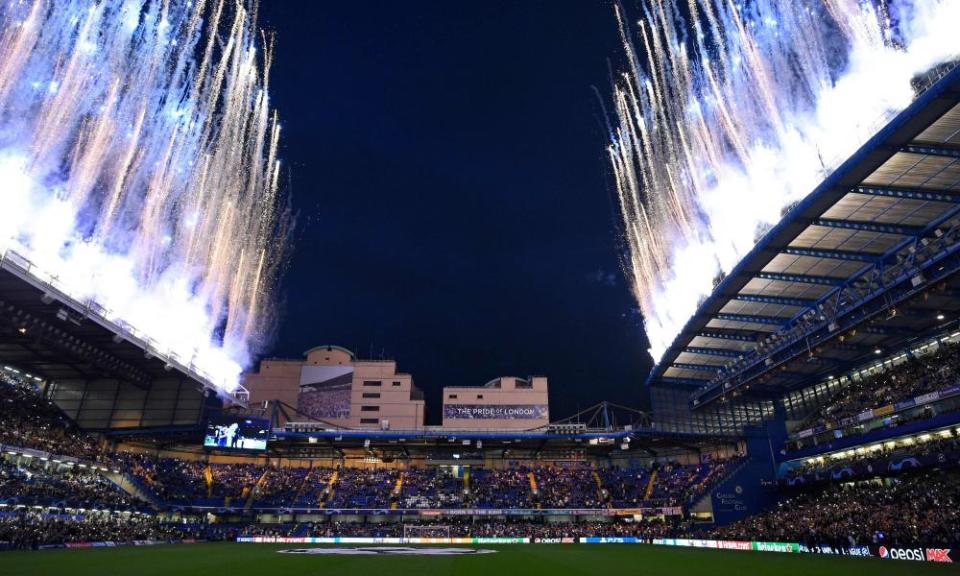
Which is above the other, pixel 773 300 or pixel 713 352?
pixel 773 300

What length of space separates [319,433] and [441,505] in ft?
54.3

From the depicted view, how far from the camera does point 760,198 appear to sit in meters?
38.3

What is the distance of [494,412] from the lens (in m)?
86.6

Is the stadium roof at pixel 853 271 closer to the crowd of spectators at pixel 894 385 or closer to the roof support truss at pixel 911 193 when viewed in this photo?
the roof support truss at pixel 911 193

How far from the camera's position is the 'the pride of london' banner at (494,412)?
283 ft

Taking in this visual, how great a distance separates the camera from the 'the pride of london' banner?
86.2 meters

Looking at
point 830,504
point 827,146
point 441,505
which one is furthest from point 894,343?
point 441,505

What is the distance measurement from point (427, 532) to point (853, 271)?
46.5 metres

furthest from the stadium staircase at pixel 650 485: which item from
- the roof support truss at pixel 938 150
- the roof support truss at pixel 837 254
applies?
the roof support truss at pixel 938 150

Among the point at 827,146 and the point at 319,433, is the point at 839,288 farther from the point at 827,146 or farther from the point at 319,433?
the point at 319,433

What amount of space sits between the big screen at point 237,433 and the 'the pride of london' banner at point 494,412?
29205 mm

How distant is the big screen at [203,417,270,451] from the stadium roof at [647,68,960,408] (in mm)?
44935

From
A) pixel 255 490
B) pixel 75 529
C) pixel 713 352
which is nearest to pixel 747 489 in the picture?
pixel 713 352

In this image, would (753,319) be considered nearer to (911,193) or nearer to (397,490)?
(911,193)
